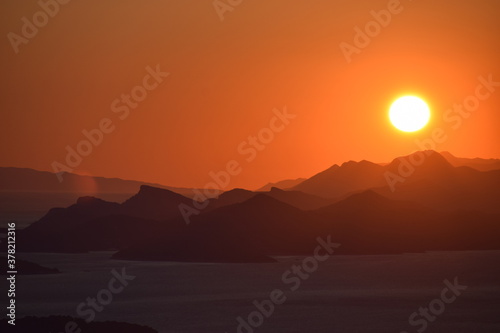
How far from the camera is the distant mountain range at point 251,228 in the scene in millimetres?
95875

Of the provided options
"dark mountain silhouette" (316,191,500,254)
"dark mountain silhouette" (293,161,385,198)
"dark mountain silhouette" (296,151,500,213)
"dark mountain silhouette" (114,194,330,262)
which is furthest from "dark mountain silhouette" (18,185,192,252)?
"dark mountain silhouette" (293,161,385,198)

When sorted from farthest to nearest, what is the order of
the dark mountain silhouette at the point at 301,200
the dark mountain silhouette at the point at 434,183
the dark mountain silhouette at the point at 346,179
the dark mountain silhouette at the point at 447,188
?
1. the dark mountain silhouette at the point at 346,179
2. the dark mountain silhouette at the point at 434,183
3. the dark mountain silhouette at the point at 447,188
4. the dark mountain silhouette at the point at 301,200

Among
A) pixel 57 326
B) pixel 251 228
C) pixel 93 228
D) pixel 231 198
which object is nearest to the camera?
pixel 57 326

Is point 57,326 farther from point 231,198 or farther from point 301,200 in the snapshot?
point 301,200

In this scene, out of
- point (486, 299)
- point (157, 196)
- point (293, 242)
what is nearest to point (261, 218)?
point (293, 242)

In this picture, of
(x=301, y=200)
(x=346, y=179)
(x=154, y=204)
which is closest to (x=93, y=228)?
(x=154, y=204)

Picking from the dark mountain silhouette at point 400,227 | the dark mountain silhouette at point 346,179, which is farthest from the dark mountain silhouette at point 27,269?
the dark mountain silhouette at point 346,179

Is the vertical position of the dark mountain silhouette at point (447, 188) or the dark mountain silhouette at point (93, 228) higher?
the dark mountain silhouette at point (447, 188)

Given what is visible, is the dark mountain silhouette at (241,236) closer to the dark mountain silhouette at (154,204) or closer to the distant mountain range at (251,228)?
Result: the distant mountain range at (251,228)

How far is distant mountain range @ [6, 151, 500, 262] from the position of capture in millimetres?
95875

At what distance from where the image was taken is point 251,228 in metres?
99.0

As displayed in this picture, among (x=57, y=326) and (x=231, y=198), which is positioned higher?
(x=231, y=198)

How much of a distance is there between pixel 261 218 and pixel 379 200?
67.7 ft

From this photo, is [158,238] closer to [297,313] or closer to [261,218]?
[261,218]
